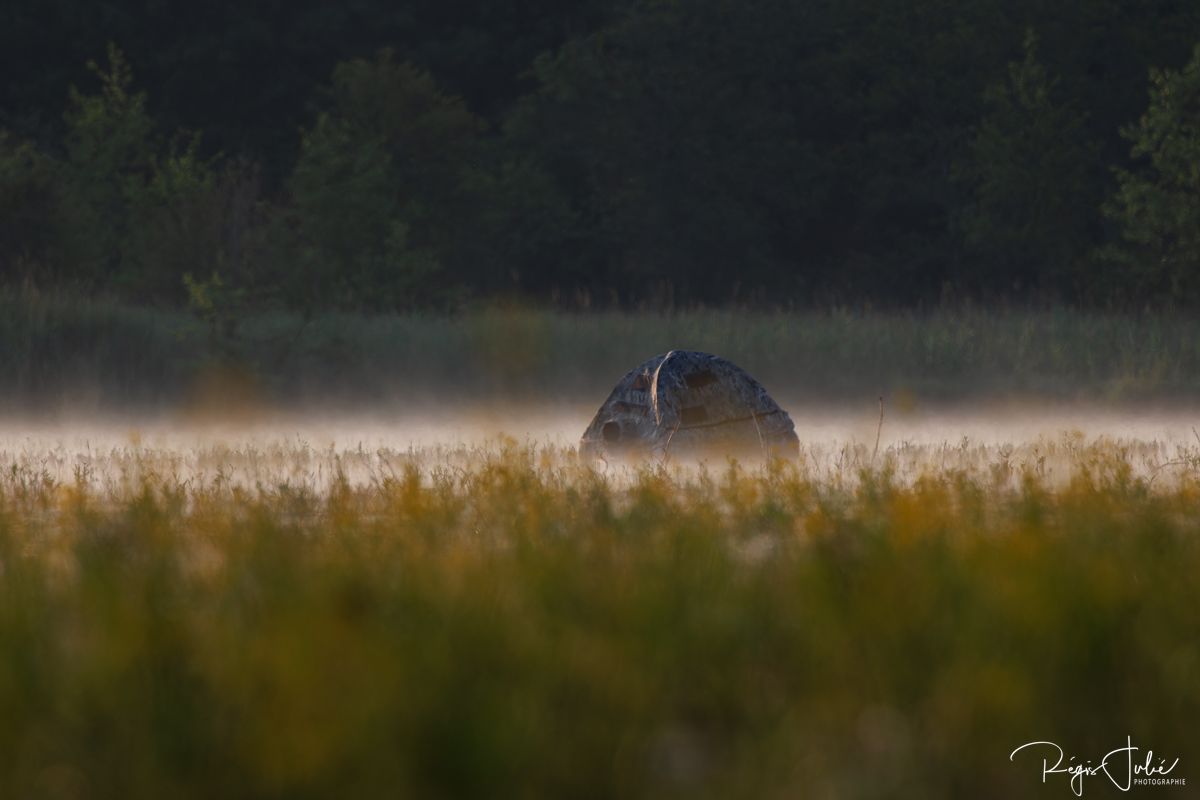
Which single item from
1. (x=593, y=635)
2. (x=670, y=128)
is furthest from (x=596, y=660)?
(x=670, y=128)

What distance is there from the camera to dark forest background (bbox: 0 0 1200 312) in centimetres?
3638

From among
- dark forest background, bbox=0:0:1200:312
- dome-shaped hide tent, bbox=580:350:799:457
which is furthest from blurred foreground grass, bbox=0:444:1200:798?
dark forest background, bbox=0:0:1200:312

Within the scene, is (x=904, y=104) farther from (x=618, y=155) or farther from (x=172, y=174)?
(x=172, y=174)

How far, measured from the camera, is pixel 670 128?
42.8 m

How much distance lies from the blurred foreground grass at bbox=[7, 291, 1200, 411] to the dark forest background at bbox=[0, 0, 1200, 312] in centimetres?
1168

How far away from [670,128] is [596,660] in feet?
130

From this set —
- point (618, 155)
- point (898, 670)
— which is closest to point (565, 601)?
point (898, 670)

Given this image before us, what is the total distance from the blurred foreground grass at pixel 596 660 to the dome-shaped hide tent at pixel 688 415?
4.91 metres

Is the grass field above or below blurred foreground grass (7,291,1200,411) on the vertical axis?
above

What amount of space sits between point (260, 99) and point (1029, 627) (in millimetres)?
43352

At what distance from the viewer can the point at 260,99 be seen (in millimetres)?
45625
